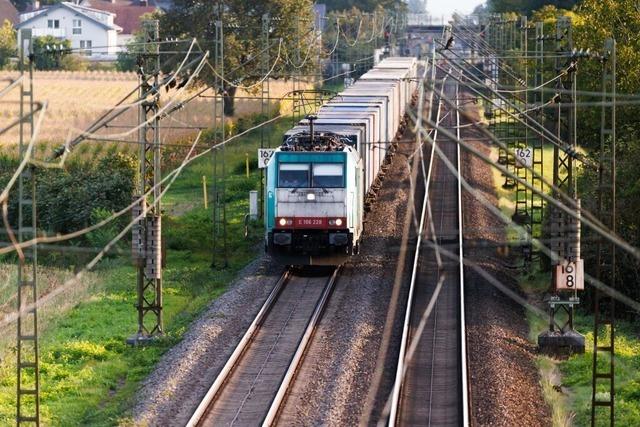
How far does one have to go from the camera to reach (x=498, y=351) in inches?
917

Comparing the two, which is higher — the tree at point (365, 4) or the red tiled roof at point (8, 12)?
the tree at point (365, 4)

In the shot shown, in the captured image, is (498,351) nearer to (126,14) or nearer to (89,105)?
(89,105)

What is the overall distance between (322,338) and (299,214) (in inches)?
211

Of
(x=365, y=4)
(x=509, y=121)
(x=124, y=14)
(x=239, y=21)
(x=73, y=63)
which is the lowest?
(x=509, y=121)

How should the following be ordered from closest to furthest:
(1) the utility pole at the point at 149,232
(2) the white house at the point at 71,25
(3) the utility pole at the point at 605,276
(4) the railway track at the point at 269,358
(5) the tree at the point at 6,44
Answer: (3) the utility pole at the point at 605,276, (4) the railway track at the point at 269,358, (1) the utility pole at the point at 149,232, (5) the tree at the point at 6,44, (2) the white house at the point at 71,25

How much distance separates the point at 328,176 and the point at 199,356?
746 cm

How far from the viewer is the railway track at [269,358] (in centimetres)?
1950

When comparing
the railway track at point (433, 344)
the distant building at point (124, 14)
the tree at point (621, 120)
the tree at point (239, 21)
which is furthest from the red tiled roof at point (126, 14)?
the railway track at point (433, 344)

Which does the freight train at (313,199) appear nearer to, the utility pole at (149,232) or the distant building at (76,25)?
the utility pole at (149,232)

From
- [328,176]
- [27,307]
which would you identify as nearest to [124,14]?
[328,176]

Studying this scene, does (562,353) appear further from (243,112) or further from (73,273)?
(243,112)

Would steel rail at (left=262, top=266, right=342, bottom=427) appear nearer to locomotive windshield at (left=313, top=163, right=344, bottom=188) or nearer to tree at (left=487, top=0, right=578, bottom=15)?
locomotive windshield at (left=313, top=163, right=344, bottom=188)

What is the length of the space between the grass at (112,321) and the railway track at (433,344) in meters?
4.49

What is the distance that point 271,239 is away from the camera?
29422mm
